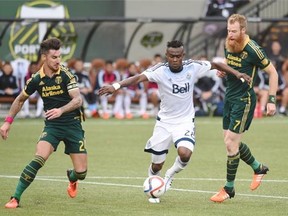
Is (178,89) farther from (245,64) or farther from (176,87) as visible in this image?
(245,64)

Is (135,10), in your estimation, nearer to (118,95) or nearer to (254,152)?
(118,95)

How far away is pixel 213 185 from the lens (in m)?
15.1

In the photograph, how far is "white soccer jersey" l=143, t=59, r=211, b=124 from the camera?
1334 cm

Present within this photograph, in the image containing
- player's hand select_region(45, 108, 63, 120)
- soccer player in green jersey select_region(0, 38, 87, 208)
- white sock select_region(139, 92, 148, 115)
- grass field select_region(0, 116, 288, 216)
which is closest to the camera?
player's hand select_region(45, 108, 63, 120)

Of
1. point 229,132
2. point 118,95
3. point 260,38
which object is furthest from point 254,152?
point 260,38

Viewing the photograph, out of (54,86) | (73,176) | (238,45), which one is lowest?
(73,176)

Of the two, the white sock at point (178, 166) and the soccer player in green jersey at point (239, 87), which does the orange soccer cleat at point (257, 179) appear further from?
the white sock at point (178, 166)

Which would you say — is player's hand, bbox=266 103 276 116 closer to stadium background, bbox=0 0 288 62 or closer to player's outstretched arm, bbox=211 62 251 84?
player's outstretched arm, bbox=211 62 251 84

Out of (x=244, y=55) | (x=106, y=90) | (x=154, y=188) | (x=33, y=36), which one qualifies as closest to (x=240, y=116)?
(x=244, y=55)

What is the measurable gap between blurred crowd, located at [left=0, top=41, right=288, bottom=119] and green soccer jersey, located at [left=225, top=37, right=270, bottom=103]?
16373 mm

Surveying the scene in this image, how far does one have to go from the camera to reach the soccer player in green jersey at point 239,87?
527 inches

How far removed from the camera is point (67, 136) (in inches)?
515

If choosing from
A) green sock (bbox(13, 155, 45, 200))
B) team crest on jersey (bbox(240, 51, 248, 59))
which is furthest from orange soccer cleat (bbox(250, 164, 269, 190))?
green sock (bbox(13, 155, 45, 200))

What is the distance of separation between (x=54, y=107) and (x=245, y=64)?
2658mm
